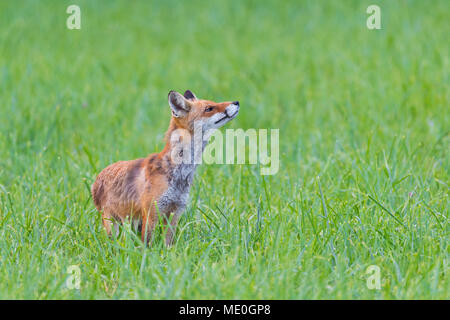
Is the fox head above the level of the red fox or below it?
above

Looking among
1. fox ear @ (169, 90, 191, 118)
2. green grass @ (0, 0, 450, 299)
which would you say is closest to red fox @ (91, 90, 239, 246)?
fox ear @ (169, 90, 191, 118)

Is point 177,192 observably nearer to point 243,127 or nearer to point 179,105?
point 179,105

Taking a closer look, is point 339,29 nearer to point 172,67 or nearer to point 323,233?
point 172,67

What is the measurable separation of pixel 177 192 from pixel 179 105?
628mm

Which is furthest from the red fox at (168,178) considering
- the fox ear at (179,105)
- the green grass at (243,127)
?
the green grass at (243,127)

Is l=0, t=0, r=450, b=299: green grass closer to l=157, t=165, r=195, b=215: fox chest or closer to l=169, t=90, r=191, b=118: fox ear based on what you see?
l=157, t=165, r=195, b=215: fox chest

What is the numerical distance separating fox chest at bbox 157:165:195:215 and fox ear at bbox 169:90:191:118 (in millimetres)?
388

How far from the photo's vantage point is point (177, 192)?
4789 mm

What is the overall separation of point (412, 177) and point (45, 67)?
6.40 metres

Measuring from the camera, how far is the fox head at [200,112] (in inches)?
188

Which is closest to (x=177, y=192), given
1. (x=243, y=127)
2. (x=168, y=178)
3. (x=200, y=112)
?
(x=168, y=178)

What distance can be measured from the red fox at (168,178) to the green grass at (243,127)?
195mm

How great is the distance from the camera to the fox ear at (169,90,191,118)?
4.75 metres
